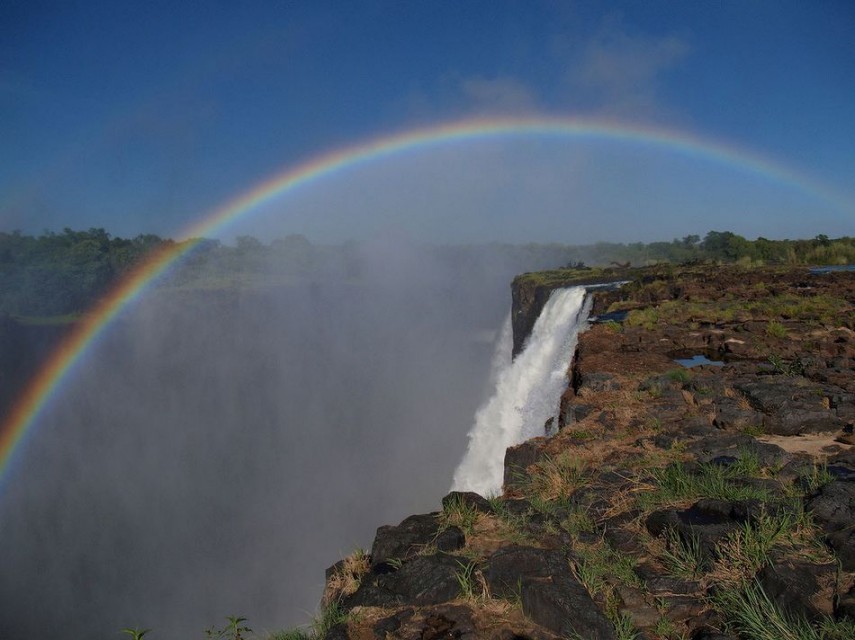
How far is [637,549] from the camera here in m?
3.53

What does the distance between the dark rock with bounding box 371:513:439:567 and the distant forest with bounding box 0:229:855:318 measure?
81.2 ft

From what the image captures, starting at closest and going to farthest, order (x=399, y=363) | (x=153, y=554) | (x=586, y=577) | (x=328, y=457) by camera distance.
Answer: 1. (x=586, y=577)
2. (x=153, y=554)
3. (x=328, y=457)
4. (x=399, y=363)

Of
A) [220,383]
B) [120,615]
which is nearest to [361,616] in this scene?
[120,615]

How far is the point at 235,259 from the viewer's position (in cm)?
9288

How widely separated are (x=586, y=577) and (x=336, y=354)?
5048 centimetres

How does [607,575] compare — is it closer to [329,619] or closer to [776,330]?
[329,619]

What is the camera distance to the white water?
1109cm

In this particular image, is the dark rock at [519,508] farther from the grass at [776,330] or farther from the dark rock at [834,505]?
the grass at [776,330]

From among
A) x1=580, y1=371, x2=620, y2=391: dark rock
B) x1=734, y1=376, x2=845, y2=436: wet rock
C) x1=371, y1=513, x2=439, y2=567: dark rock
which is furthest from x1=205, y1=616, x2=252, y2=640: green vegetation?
x1=580, y1=371, x2=620, y2=391: dark rock

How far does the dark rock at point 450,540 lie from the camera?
3951 mm

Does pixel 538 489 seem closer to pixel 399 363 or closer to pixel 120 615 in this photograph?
pixel 120 615

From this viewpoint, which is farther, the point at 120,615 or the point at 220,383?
the point at 220,383

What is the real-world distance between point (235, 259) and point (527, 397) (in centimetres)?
8776

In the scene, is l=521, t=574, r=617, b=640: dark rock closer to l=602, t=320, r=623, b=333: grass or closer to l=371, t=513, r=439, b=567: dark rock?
l=371, t=513, r=439, b=567: dark rock
